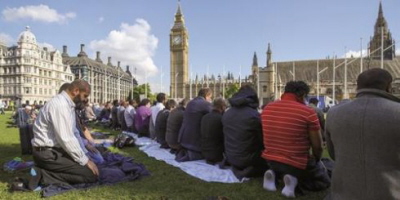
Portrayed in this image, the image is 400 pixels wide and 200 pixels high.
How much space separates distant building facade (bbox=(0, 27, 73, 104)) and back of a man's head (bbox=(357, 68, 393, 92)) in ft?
307

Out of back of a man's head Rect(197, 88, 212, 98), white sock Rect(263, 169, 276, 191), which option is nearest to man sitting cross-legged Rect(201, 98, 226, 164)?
back of a man's head Rect(197, 88, 212, 98)

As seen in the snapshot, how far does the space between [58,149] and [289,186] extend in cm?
385

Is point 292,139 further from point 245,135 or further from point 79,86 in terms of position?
point 79,86

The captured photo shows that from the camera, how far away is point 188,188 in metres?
5.45

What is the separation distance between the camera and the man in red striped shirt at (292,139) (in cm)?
489

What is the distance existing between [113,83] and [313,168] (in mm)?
128614

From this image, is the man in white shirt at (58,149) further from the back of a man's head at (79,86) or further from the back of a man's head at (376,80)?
the back of a man's head at (376,80)

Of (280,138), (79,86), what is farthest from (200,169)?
(79,86)

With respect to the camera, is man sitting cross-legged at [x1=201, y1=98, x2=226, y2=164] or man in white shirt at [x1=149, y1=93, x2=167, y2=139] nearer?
man sitting cross-legged at [x1=201, y1=98, x2=226, y2=164]

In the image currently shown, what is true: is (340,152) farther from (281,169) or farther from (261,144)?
(261,144)

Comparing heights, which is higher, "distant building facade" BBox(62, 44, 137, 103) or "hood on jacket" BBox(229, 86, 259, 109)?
"distant building facade" BBox(62, 44, 137, 103)

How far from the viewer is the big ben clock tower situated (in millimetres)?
110625

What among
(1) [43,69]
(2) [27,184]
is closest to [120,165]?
(2) [27,184]

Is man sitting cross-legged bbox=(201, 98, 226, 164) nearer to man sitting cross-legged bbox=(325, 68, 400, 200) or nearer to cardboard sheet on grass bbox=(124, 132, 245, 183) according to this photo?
cardboard sheet on grass bbox=(124, 132, 245, 183)
